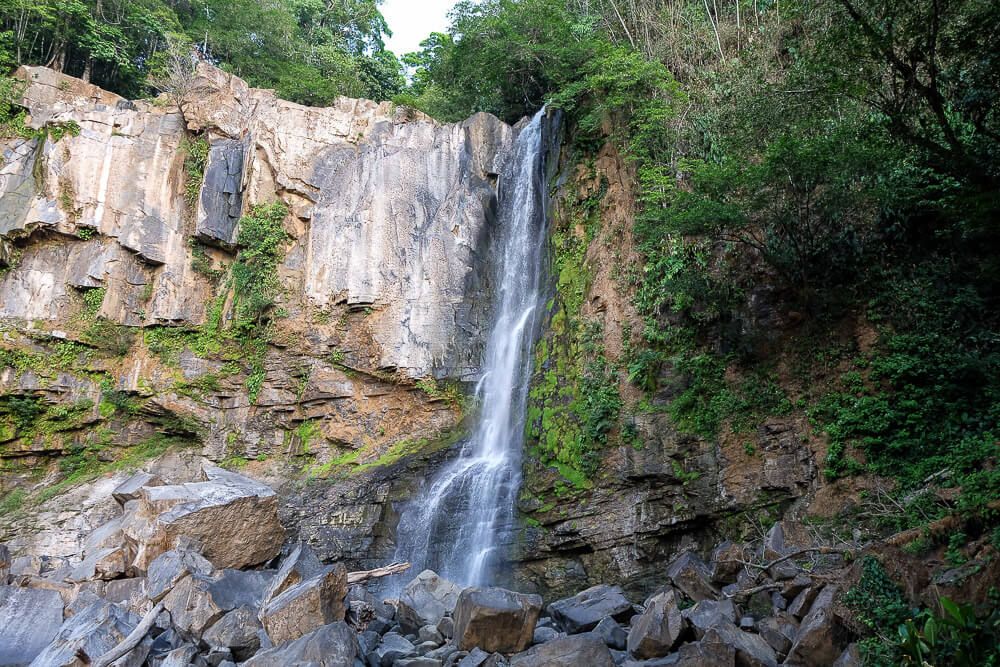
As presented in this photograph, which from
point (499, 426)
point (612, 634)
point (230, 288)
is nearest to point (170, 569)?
point (612, 634)

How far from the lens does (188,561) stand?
988cm

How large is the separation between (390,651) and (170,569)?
406cm

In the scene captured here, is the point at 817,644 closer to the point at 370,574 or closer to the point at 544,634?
the point at 544,634

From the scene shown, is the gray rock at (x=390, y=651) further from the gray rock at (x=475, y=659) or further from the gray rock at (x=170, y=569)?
the gray rock at (x=170, y=569)

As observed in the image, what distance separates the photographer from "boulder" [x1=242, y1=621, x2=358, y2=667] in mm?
6891

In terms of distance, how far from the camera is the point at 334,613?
8.16 metres

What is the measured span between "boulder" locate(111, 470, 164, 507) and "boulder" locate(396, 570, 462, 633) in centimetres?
775

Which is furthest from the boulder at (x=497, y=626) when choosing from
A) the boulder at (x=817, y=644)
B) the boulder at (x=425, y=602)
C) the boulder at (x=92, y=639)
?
the boulder at (x=92, y=639)

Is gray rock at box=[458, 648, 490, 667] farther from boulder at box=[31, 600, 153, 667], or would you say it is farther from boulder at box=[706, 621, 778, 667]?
boulder at box=[31, 600, 153, 667]

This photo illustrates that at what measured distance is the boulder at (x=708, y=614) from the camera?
268 inches

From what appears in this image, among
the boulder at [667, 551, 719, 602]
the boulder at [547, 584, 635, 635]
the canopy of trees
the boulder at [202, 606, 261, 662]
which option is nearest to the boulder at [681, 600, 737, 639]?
the boulder at [667, 551, 719, 602]

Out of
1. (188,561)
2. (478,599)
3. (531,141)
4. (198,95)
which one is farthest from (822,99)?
(198,95)

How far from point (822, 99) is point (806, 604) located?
21.9 feet

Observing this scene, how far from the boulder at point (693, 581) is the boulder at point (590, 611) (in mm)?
781
